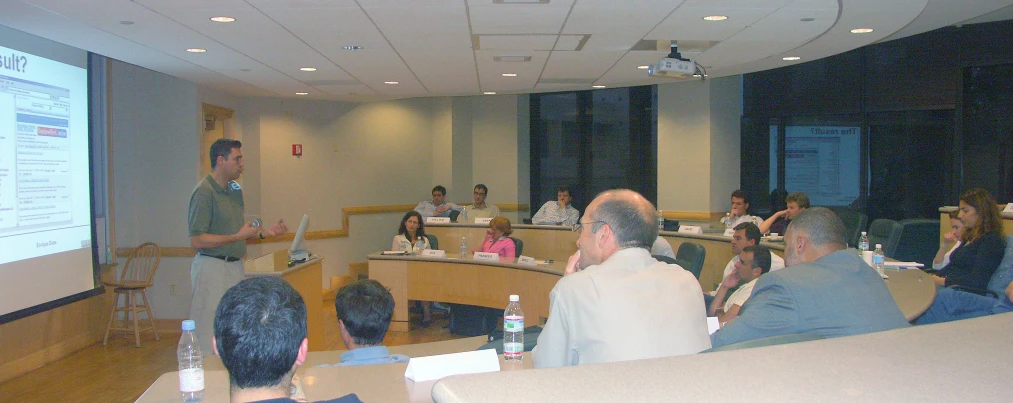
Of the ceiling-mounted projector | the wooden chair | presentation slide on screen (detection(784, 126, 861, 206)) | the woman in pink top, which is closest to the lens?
the ceiling-mounted projector

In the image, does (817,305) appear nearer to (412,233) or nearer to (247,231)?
(247,231)

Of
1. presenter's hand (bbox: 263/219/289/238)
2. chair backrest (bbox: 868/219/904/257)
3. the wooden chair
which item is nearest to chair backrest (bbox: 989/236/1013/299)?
chair backrest (bbox: 868/219/904/257)

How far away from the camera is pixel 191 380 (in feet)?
7.09

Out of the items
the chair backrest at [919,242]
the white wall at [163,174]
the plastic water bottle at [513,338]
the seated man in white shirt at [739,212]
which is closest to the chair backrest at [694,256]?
the seated man in white shirt at [739,212]

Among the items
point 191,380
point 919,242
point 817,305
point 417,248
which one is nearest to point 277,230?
point 191,380

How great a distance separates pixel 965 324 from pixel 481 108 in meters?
10.0

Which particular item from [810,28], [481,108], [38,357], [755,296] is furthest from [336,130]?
[755,296]

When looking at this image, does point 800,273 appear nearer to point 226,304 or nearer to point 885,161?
point 226,304

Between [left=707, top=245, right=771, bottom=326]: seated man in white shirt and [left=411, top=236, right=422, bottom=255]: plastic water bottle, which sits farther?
[left=411, top=236, right=422, bottom=255]: plastic water bottle

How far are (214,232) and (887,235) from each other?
215 inches

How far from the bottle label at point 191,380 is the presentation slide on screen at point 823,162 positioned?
847cm

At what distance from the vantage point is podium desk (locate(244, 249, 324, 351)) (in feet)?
17.5

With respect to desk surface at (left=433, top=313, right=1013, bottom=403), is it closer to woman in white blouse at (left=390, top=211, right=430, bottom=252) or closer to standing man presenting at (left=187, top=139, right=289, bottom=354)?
standing man presenting at (left=187, top=139, right=289, bottom=354)

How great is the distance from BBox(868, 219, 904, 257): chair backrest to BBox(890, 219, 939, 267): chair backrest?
3.17 ft
